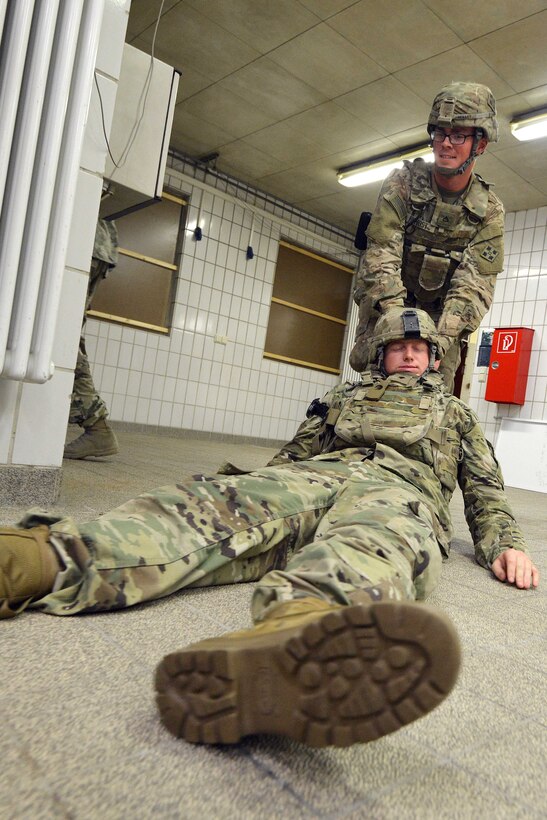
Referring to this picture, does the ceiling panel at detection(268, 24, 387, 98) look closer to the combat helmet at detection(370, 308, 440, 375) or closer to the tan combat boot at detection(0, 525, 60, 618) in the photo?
the combat helmet at detection(370, 308, 440, 375)

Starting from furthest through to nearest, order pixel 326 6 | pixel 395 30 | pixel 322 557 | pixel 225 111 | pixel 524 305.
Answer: pixel 524 305
pixel 225 111
pixel 395 30
pixel 326 6
pixel 322 557

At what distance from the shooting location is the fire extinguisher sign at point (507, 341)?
613 cm

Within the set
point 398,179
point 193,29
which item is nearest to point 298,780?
point 398,179

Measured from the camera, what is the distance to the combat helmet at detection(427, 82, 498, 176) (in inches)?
89.7

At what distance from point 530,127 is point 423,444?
4.32 metres

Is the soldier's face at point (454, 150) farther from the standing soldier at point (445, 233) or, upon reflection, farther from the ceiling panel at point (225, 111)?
the ceiling panel at point (225, 111)

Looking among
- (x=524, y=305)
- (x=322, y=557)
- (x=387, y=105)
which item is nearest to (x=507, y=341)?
(x=524, y=305)

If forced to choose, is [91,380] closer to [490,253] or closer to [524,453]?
[490,253]

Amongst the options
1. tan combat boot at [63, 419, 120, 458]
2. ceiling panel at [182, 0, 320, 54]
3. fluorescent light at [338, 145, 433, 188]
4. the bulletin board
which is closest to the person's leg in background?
tan combat boot at [63, 419, 120, 458]

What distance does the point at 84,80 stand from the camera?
156cm

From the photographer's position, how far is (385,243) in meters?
2.47

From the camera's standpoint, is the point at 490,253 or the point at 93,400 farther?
the point at 93,400

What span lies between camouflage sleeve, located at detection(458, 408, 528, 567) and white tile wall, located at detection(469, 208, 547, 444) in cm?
481

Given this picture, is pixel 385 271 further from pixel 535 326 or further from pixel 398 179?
pixel 535 326
